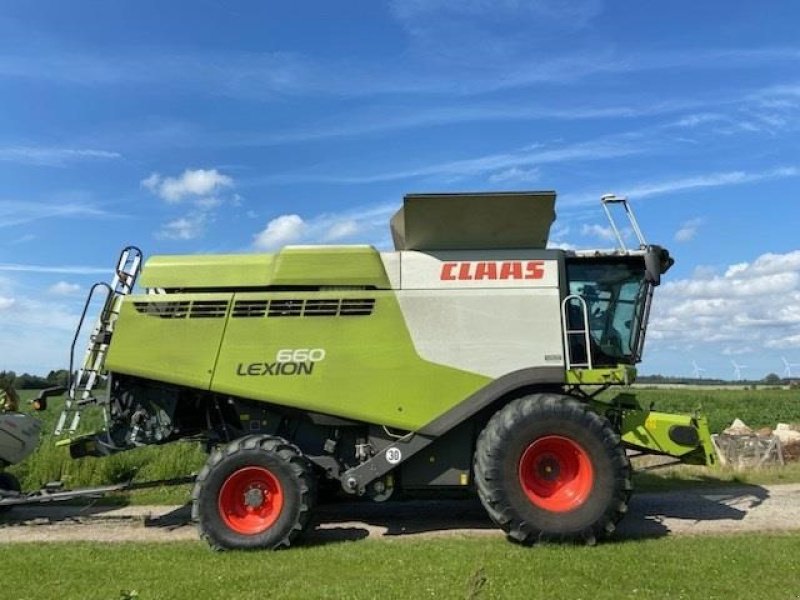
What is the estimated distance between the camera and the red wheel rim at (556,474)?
28.4ft

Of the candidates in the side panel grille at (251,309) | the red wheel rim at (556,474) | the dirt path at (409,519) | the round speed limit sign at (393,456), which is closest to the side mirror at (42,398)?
the dirt path at (409,519)

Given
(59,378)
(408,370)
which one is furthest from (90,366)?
(408,370)

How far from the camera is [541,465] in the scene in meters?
8.79

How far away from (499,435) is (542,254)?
2289 millimetres

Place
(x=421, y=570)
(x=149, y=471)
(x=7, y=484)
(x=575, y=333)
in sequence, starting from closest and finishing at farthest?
1. (x=421, y=570)
2. (x=575, y=333)
3. (x=7, y=484)
4. (x=149, y=471)

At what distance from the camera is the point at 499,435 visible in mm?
8602

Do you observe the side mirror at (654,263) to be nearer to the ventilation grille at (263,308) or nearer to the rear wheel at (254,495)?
the ventilation grille at (263,308)

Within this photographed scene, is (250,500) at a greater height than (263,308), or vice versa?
(263,308)

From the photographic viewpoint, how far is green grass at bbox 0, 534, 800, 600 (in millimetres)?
6555

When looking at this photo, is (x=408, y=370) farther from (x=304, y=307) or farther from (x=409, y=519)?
(x=409, y=519)

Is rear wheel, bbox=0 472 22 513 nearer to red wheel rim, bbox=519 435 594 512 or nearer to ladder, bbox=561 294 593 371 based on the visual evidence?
red wheel rim, bbox=519 435 594 512

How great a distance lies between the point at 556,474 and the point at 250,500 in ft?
11.7

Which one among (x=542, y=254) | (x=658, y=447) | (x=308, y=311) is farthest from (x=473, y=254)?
(x=658, y=447)

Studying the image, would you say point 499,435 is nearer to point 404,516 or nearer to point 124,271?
point 404,516
